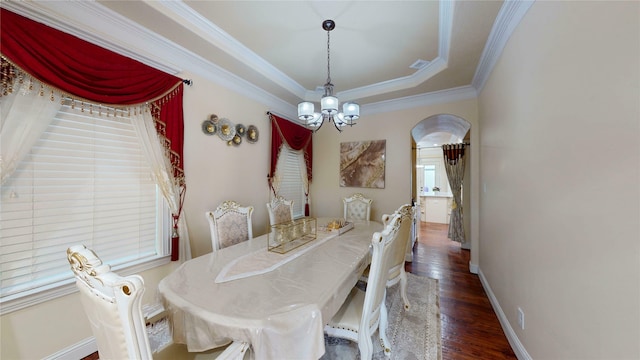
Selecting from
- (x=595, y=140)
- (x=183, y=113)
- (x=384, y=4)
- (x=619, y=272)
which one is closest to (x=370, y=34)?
(x=384, y=4)

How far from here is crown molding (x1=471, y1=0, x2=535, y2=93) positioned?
161 cm

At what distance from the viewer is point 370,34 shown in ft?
7.19

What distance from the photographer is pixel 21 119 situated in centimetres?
141

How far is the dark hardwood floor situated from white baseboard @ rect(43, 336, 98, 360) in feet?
9.11

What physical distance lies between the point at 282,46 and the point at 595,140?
2.51m

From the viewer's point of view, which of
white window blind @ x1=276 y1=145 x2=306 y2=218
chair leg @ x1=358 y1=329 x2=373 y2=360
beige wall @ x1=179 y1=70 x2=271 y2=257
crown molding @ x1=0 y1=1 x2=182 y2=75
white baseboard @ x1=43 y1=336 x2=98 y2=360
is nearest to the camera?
chair leg @ x1=358 y1=329 x2=373 y2=360

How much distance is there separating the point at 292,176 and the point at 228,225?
6.45ft

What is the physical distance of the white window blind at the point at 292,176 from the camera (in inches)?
148

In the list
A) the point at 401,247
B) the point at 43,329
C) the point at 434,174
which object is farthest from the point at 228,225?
the point at 434,174

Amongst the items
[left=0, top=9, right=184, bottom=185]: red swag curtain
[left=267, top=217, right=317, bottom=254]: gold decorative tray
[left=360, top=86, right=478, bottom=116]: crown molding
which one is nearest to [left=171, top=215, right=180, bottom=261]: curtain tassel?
[left=0, top=9, right=184, bottom=185]: red swag curtain

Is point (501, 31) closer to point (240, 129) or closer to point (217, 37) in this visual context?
point (217, 37)

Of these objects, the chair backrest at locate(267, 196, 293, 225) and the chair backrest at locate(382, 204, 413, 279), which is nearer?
the chair backrest at locate(382, 204, 413, 279)

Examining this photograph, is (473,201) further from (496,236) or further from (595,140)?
(595,140)

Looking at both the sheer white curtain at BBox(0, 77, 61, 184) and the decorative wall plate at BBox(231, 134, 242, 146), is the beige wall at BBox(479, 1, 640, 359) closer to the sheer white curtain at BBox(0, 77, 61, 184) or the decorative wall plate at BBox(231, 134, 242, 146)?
the decorative wall plate at BBox(231, 134, 242, 146)
